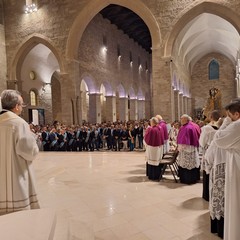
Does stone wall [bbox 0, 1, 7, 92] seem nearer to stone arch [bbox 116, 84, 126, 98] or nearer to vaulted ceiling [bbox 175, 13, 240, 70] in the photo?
stone arch [bbox 116, 84, 126, 98]

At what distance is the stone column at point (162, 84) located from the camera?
44.0 feet

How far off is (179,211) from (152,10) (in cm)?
1178

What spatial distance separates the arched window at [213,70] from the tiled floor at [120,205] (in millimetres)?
27443

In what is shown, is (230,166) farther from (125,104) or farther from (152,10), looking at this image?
(125,104)

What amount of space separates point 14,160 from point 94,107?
18.4 meters

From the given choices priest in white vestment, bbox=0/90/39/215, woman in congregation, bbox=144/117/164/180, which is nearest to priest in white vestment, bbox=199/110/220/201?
woman in congregation, bbox=144/117/164/180

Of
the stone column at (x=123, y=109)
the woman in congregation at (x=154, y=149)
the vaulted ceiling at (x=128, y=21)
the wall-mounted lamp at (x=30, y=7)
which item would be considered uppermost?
the vaulted ceiling at (x=128, y=21)

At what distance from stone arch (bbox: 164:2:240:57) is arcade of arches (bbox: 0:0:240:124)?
5cm

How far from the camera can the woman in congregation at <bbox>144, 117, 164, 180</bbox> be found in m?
6.89

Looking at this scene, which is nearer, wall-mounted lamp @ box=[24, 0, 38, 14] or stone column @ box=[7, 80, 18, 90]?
wall-mounted lamp @ box=[24, 0, 38, 14]

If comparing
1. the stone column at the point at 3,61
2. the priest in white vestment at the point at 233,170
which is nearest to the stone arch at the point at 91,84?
the stone column at the point at 3,61

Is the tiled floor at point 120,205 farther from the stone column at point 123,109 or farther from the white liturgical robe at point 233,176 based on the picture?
the stone column at point 123,109

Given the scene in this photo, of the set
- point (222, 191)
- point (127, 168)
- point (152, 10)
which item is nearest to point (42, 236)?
point (222, 191)

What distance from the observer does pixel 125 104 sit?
26391 mm
